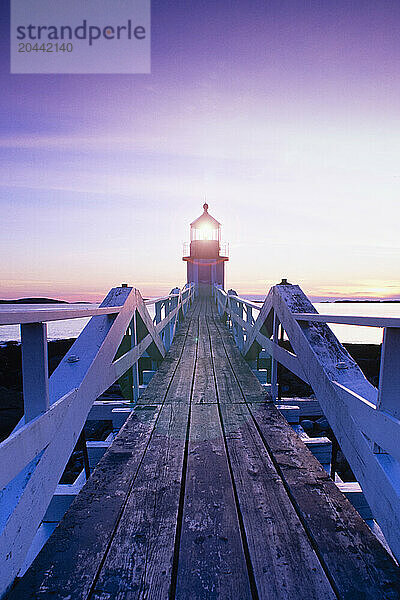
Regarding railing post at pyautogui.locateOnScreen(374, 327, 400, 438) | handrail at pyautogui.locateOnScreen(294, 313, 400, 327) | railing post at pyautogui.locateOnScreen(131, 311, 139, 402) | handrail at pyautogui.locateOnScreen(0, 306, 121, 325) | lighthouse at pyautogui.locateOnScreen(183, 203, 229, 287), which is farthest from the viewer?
lighthouse at pyautogui.locateOnScreen(183, 203, 229, 287)

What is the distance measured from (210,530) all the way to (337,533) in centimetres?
59

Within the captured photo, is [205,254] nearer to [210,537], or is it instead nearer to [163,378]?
[163,378]

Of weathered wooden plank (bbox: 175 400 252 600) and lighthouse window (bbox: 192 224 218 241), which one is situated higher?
lighthouse window (bbox: 192 224 218 241)

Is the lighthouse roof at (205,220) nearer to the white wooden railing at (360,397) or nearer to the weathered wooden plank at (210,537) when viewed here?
the white wooden railing at (360,397)

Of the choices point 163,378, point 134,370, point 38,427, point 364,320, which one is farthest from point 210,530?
point 163,378

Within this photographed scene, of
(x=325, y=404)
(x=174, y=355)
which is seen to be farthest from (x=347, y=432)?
(x=174, y=355)

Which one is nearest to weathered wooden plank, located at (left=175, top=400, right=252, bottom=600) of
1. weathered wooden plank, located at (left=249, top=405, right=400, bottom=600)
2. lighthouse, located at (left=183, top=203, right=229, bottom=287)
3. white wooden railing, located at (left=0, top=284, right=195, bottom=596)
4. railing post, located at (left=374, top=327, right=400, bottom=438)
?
weathered wooden plank, located at (left=249, top=405, right=400, bottom=600)

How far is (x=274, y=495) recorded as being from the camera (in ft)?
6.24

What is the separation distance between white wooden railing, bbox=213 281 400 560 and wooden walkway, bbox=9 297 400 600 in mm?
176

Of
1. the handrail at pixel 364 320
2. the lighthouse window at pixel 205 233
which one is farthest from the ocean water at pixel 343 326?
the lighthouse window at pixel 205 233

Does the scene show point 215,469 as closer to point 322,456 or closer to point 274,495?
point 274,495

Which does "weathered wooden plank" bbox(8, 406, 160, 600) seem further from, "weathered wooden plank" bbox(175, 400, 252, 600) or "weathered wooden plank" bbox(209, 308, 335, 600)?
"weathered wooden plank" bbox(209, 308, 335, 600)

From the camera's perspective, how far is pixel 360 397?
6.22 feet

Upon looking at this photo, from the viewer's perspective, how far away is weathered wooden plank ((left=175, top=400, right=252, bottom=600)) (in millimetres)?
1325
